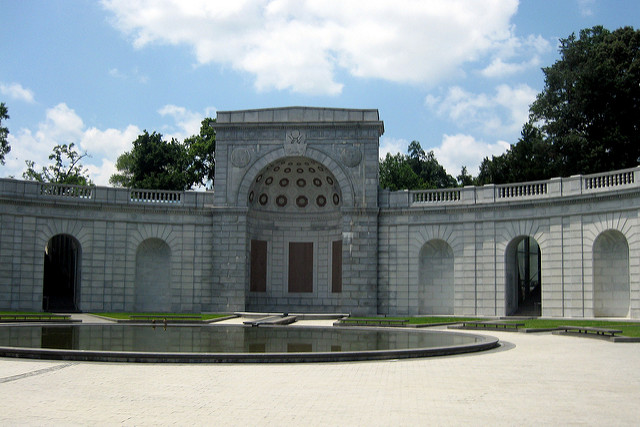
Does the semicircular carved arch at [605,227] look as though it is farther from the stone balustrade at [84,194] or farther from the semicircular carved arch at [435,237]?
the stone balustrade at [84,194]

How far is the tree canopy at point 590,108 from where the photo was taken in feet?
159

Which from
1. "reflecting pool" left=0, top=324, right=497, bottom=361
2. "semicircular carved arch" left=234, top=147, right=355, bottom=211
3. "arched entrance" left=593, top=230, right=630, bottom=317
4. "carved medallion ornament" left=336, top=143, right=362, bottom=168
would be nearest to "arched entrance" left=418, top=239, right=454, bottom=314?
"semicircular carved arch" left=234, top=147, right=355, bottom=211

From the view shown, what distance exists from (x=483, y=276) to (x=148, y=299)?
2117 centimetres

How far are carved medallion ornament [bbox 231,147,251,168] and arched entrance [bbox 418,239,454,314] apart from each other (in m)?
12.6

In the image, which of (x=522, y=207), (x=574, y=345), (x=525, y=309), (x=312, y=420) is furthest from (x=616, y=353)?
(x=525, y=309)

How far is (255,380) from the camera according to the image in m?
14.6

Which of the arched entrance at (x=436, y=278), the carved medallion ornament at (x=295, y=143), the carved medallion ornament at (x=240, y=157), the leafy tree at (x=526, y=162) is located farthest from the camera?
the leafy tree at (x=526, y=162)

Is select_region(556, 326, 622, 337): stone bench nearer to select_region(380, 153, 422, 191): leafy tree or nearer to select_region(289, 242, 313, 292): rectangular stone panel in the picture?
select_region(289, 242, 313, 292): rectangular stone panel

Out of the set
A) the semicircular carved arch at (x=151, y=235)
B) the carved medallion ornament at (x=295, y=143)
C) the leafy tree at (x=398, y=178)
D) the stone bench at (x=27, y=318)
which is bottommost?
the stone bench at (x=27, y=318)

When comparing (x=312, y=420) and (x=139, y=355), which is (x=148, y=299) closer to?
(x=139, y=355)

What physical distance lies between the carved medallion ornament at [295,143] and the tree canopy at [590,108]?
65.9 feet

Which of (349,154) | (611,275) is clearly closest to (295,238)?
(349,154)

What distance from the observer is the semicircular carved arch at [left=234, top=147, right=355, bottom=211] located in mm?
43906

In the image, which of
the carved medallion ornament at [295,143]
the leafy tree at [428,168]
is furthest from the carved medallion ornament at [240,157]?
the leafy tree at [428,168]
